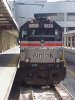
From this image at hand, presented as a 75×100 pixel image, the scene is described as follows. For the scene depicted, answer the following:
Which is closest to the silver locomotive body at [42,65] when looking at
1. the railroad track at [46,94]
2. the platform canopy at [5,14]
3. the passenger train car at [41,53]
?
the passenger train car at [41,53]

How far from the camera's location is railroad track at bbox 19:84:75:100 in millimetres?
11625

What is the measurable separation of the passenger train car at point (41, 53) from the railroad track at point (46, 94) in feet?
1.18

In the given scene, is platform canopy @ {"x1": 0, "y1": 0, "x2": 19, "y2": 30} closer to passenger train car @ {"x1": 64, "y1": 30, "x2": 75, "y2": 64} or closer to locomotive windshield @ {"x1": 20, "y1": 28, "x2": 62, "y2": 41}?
locomotive windshield @ {"x1": 20, "y1": 28, "x2": 62, "y2": 41}

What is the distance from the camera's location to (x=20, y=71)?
44.2 feet

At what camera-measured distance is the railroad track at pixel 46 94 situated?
11.6 metres

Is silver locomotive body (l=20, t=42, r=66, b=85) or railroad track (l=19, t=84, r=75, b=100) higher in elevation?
silver locomotive body (l=20, t=42, r=66, b=85)

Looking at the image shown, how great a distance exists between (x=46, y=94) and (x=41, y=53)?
6.00 ft

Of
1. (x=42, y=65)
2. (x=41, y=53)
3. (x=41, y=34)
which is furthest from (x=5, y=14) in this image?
(x=42, y=65)

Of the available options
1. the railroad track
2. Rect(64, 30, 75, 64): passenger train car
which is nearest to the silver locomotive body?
the railroad track

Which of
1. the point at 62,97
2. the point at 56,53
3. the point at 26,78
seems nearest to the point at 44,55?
the point at 56,53

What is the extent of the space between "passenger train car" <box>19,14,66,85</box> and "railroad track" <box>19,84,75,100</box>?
14.2 inches

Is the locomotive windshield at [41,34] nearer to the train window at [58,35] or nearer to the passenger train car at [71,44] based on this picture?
the train window at [58,35]

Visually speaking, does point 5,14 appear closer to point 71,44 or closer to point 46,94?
point 46,94

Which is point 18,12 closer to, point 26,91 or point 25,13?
point 25,13
